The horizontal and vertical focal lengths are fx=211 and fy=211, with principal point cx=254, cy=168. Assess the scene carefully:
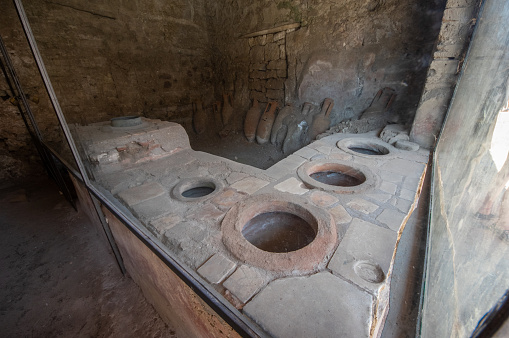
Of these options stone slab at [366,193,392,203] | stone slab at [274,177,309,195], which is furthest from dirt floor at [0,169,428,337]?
stone slab at [274,177,309,195]

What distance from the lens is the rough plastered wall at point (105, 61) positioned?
167 inches

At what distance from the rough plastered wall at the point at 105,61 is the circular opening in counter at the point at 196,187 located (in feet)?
10.4

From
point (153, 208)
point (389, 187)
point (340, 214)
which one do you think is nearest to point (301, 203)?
point (340, 214)

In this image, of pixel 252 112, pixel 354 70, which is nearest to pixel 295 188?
pixel 354 70

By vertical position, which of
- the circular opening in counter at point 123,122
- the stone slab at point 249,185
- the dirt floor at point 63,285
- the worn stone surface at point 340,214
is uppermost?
the circular opening in counter at point 123,122

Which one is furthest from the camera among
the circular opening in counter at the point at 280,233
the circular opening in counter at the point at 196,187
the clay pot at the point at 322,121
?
the clay pot at the point at 322,121

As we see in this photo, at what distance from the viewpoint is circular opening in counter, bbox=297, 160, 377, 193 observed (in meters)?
2.54

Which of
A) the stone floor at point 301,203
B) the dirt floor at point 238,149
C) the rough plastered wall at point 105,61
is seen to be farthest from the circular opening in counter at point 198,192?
the rough plastered wall at point 105,61

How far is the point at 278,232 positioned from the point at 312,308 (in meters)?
0.97

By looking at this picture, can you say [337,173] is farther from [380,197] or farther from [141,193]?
[141,193]

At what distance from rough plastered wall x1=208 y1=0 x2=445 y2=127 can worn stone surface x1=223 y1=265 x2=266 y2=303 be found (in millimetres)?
4664

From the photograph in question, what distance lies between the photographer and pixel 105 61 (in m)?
5.21

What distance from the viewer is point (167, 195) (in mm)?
Result: 2242

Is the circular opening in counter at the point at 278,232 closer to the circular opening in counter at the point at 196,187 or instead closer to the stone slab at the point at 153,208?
the circular opening in counter at the point at 196,187
